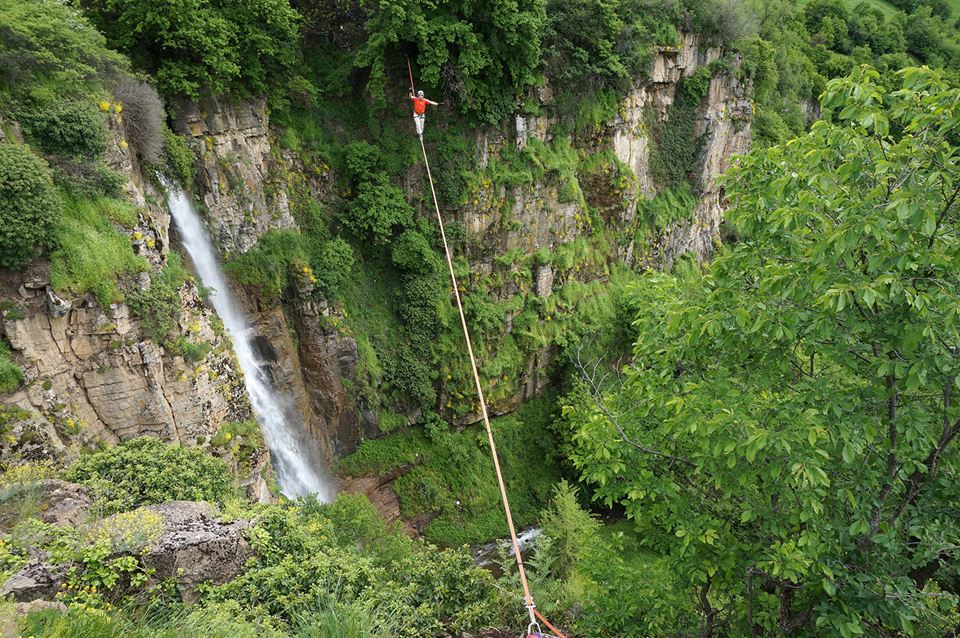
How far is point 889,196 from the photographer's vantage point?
15.3 ft

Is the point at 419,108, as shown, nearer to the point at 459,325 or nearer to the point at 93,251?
the point at 459,325

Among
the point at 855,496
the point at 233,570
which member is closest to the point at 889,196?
the point at 855,496

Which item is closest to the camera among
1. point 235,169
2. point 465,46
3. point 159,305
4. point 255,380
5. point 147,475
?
point 147,475

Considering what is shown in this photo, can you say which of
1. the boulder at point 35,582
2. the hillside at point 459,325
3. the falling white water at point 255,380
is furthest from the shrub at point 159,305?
the boulder at point 35,582

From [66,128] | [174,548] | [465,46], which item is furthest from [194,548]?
[465,46]

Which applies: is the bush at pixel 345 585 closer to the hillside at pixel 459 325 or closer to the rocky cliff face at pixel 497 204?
the hillside at pixel 459 325

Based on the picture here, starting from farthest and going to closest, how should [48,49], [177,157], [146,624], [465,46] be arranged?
[465,46] → [177,157] → [48,49] → [146,624]

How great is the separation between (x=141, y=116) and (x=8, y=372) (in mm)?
6732

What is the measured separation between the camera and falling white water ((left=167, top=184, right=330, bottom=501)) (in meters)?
15.4

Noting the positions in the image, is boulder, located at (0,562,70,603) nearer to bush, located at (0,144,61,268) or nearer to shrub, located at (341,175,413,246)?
bush, located at (0,144,61,268)

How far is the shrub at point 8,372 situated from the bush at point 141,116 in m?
5.74

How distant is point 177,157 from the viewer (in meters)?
14.4

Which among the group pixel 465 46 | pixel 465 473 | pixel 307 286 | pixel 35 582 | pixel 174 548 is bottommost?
pixel 465 473

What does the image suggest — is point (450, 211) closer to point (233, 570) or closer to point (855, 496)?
point (233, 570)
